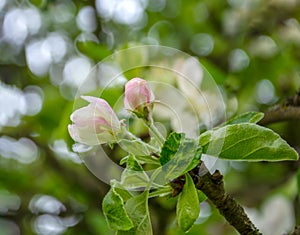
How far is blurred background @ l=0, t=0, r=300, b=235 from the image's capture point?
127cm

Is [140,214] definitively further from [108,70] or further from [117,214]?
[108,70]

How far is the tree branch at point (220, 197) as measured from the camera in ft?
1.84

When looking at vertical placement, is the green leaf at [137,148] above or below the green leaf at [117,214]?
above

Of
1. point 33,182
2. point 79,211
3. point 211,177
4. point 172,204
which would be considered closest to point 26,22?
point 33,182

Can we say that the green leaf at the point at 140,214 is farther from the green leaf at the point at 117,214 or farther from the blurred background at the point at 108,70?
the blurred background at the point at 108,70

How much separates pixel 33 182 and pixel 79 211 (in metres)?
0.17

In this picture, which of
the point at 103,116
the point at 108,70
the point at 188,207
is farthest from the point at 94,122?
the point at 108,70

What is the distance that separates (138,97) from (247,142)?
12 cm

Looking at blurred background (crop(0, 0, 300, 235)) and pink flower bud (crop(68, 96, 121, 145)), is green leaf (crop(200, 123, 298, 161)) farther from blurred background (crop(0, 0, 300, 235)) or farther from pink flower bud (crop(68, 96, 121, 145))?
blurred background (crop(0, 0, 300, 235))

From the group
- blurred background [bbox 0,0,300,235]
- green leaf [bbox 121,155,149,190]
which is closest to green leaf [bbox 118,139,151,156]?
green leaf [bbox 121,155,149,190]

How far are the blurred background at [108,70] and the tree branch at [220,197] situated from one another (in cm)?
42

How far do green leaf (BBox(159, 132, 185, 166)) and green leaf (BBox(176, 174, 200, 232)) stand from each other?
3 centimetres

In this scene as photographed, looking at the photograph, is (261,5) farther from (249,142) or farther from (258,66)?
(249,142)

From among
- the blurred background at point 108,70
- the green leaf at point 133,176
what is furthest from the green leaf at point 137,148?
the blurred background at point 108,70
